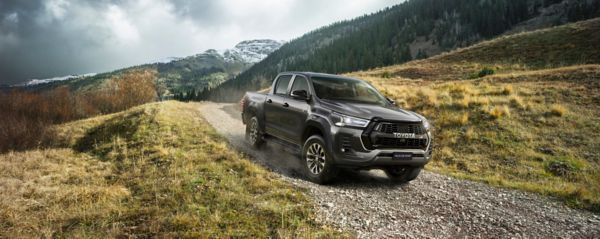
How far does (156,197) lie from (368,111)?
13.6ft

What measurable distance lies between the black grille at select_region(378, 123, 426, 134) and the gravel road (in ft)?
4.05

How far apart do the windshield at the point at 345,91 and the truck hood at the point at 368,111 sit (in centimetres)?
39

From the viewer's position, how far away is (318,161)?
6.91 metres

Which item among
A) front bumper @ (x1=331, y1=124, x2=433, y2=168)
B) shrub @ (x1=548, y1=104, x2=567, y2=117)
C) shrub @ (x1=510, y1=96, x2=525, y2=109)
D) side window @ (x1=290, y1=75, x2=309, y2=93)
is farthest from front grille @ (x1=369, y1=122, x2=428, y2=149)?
shrub @ (x1=510, y1=96, x2=525, y2=109)

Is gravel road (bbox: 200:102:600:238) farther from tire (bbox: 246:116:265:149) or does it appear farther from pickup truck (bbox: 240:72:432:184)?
tire (bbox: 246:116:265:149)

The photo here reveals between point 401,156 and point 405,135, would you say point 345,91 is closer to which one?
point 405,135

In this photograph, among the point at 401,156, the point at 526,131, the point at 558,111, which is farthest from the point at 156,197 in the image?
the point at 558,111

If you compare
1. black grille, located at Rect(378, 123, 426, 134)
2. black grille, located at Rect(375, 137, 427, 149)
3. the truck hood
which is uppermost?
the truck hood

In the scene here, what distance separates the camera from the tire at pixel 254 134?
964 cm

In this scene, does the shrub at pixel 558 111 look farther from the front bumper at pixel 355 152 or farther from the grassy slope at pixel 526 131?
the front bumper at pixel 355 152

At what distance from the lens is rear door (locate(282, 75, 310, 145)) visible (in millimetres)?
7469

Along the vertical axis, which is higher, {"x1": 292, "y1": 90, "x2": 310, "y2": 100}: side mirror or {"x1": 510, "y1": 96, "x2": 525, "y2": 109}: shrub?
{"x1": 292, "y1": 90, "x2": 310, "y2": 100}: side mirror

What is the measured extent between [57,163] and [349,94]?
10.4m

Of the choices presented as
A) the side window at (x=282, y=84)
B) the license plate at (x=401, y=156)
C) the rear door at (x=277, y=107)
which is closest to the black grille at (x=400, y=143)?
the license plate at (x=401, y=156)
